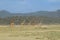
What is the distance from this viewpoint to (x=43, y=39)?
23656mm

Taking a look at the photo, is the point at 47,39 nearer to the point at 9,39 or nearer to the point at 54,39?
the point at 54,39

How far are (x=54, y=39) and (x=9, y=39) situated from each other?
4.41m

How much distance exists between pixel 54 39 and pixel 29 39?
2426 millimetres

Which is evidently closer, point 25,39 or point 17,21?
point 25,39

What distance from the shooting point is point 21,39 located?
24.1 meters

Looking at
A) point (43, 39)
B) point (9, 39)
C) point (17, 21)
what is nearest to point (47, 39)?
point (43, 39)

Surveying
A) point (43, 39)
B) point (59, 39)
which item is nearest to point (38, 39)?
point (43, 39)

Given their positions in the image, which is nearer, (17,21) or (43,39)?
(43,39)

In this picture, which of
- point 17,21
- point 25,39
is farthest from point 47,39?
point 17,21

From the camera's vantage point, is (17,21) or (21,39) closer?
(21,39)

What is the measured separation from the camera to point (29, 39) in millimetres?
24047

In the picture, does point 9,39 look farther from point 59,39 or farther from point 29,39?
point 59,39

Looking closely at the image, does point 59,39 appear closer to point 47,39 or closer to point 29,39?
point 47,39

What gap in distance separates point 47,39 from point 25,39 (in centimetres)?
216
